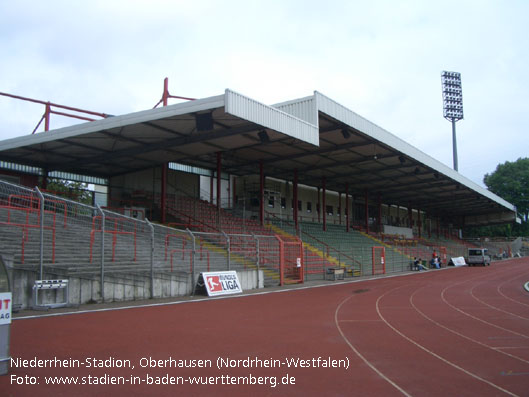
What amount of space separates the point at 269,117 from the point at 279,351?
13.5 metres

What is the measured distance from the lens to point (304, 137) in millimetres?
20953

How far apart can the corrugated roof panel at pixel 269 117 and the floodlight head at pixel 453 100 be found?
68535 millimetres

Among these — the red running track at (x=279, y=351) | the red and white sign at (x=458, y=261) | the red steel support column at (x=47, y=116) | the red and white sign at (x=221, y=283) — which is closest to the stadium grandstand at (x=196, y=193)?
the red and white sign at (x=221, y=283)

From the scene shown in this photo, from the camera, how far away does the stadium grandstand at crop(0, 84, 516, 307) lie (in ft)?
47.4

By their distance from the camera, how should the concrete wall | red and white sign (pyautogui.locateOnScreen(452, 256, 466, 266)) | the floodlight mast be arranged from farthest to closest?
the floodlight mast → red and white sign (pyautogui.locateOnScreen(452, 256, 466, 266)) → the concrete wall

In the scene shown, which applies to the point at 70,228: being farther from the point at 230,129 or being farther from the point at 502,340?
the point at 502,340

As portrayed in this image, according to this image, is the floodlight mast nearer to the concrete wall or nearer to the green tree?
the green tree

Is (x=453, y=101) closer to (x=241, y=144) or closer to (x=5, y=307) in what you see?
(x=241, y=144)

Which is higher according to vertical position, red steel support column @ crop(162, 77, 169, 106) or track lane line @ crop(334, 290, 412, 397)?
red steel support column @ crop(162, 77, 169, 106)

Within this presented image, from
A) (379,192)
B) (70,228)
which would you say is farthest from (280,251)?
(379,192)

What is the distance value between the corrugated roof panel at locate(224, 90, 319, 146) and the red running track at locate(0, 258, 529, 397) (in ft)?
26.0

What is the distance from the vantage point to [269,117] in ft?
64.4

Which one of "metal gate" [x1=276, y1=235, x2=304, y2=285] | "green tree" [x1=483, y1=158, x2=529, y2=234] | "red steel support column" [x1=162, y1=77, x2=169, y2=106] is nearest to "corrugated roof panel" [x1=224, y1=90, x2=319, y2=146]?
"metal gate" [x1=276, y1=235, x2=304, y2=285]

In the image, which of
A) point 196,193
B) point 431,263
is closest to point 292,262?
point 196,193
